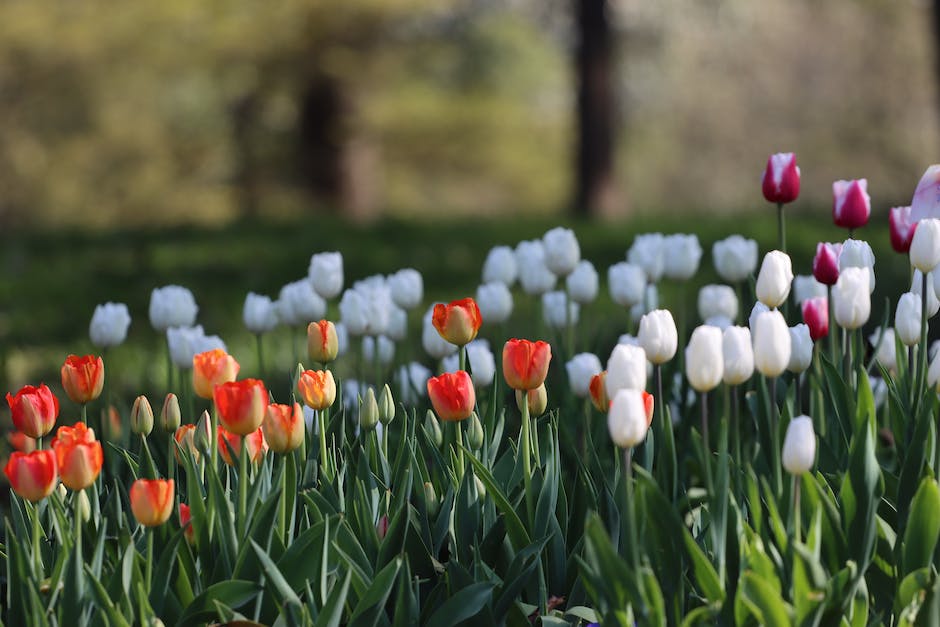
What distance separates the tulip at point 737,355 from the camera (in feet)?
5.01

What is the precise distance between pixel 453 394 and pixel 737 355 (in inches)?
17.6

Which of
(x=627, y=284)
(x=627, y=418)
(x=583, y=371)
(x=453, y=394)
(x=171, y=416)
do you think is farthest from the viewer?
(x=627, y=284)

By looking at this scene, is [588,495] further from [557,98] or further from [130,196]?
[557,98]

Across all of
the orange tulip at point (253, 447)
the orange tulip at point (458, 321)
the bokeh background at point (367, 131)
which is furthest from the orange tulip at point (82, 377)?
the bokeh background at point (367, 131)

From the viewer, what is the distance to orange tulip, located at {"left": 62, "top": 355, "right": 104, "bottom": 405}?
1877mm

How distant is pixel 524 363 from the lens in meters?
1.71

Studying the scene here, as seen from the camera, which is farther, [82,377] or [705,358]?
[82,377]

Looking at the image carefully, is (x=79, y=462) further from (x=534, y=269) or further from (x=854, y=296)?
(x=534, y=269)

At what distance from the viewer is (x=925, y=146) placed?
69.9 feet

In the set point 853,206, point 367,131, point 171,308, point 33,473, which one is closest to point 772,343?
point 853,206

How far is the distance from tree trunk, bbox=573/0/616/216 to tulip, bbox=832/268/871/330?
793 cm

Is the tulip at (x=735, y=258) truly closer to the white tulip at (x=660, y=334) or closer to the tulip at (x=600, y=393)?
the tulip at (x=600, y=393)

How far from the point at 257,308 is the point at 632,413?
150 centimetres

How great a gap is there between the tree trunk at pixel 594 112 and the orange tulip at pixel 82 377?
796cm
